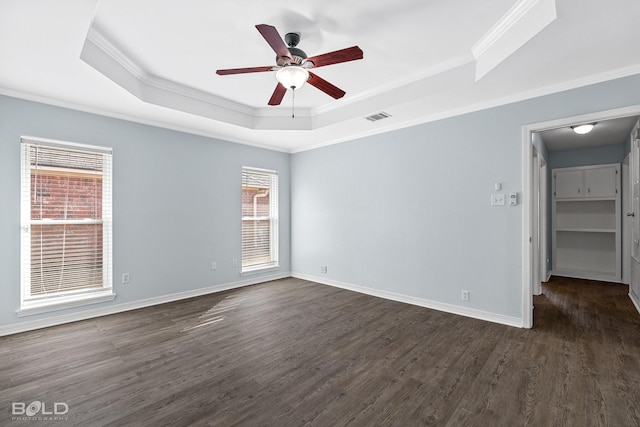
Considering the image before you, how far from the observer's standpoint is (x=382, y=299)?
464 cm

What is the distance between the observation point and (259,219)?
5.84 m

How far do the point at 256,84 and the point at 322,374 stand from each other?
10.8 ft

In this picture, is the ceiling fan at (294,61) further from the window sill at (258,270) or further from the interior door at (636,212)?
the interior door at (636,212)

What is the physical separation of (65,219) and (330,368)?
3585 millimetres

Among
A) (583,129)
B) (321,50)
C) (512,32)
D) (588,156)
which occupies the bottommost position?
(588,156)

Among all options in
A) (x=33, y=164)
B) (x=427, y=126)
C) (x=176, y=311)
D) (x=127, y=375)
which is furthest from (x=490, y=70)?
(x=33, y=164)

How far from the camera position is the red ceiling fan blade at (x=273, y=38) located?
2098 mm

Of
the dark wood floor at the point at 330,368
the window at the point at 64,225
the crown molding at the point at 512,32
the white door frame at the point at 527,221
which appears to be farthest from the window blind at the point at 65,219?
the white door frame at the point at 527,221

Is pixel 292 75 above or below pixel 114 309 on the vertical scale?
above

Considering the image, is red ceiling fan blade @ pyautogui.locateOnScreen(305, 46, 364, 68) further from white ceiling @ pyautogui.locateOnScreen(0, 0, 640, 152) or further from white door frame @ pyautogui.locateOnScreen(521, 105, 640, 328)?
white door frame @ pyautogui.locateOnScreen(521, 105, 640, 328)

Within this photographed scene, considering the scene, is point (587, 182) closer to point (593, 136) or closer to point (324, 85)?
point (593, 136)

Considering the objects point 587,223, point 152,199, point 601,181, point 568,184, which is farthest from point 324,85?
point 587,223

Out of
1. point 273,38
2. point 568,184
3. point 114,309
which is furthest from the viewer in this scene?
point 568,184

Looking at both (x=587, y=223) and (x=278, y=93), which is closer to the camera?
(x=278, y=93)
